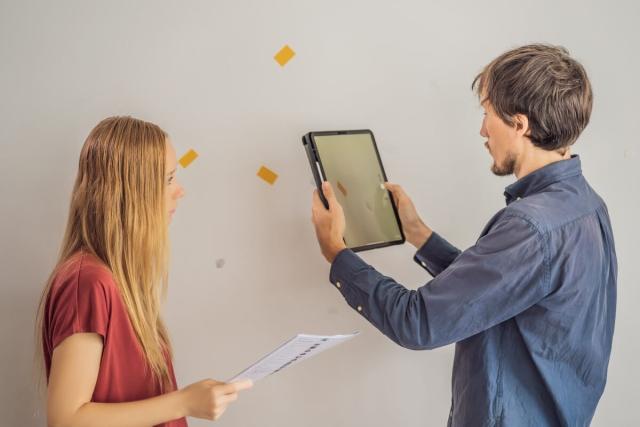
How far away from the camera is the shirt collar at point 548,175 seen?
1.07 metres

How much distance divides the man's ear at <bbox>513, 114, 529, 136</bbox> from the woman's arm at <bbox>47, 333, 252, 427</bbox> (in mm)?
675

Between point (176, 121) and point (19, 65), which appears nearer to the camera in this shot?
point (19, 65)

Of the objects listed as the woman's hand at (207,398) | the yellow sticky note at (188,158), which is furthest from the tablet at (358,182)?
the woman's hand at (207,398)

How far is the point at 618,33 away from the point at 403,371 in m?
1.10

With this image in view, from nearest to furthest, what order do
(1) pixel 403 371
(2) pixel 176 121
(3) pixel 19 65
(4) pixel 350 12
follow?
(3) pixel 19 65 → (2) pixel 176 121 → (4) pixel 350 12 → (1) pixel 403 371

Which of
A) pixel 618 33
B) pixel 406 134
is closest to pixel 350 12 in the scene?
pixel 406 134

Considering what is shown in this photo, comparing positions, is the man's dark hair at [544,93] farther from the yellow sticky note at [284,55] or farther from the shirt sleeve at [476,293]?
the yellow sticky note at [284,55]

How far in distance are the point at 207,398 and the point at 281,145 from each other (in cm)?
61

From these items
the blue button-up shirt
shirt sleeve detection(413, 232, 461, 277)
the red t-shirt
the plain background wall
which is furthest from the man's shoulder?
the red t-shirt

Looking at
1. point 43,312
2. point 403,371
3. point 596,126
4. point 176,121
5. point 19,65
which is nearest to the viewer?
point 43,312

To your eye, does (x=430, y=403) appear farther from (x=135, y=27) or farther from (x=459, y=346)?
(x=135, y=27)

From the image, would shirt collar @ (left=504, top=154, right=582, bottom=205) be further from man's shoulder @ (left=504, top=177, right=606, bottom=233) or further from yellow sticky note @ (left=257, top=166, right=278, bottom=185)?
yellow sticky note @ (left=257, top=166, right=278, bottom=185)

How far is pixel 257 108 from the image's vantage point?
1276 millimetres

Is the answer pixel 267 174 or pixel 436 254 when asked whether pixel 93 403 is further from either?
pixel 436 254
